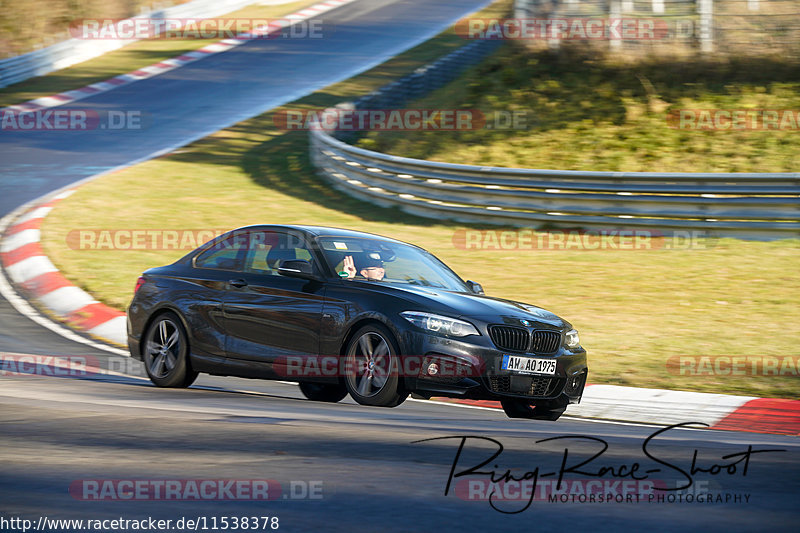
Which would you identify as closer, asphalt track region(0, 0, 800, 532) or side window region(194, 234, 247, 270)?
asphalt track region(0, 0, 800, 532)

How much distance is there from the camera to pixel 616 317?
12.4 meters

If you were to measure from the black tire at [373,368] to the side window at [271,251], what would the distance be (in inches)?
41.0

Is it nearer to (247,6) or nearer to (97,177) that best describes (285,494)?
(97,177)

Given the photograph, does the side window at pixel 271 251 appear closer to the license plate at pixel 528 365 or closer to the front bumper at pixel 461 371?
the front bumper at pixel 461 371

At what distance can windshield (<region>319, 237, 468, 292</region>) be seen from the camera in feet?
28.7

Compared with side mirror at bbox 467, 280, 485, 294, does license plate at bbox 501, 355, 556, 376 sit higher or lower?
lower

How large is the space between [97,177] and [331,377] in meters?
14.2

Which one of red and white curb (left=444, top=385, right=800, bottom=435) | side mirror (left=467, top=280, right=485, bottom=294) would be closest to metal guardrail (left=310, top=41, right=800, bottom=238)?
red and white curb (left=444, top=385, right=800, bottom=435)

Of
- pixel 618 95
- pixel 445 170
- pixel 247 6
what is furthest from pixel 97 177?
pixel 247 6

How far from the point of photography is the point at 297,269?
869cm

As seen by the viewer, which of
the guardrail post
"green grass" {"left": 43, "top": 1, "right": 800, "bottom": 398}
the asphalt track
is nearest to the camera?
the asphalt track

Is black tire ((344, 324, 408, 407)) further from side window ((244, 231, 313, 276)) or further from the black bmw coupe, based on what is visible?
side window ((244, 231, 313, 276))

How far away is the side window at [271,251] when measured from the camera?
9.05m

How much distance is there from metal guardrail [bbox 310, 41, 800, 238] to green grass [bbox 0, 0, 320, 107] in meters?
12.5
